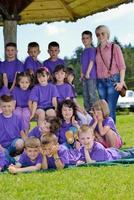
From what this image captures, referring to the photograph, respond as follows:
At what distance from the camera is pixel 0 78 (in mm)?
10078

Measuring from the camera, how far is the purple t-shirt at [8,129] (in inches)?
323

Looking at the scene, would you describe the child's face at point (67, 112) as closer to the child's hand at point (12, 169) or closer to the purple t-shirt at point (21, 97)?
the purple t-shirt at point (21, 97)

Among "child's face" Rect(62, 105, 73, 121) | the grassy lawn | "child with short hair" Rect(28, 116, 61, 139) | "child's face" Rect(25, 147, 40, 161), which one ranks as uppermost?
"child's face" Rect(62, 105, 73, 121)

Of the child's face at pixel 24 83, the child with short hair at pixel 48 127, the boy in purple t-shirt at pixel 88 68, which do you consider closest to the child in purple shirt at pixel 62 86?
the child's face at pixel 24 83

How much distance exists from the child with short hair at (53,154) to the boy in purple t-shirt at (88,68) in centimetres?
320

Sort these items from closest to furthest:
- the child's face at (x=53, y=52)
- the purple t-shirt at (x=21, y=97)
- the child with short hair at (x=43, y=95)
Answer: the child with short hair at (x=43, y=95), the purple t-shirt at (x=21, y=97), the child's face at (x=53, y=52)

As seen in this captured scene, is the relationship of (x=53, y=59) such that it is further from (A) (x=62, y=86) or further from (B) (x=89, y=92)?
(A) (x=62, y=86)

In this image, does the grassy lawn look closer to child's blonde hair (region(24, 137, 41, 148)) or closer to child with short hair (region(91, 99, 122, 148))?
child's blonde hair (region(24, 137, 41, 148))

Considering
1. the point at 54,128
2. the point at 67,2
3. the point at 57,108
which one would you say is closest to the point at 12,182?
the point at 54,128

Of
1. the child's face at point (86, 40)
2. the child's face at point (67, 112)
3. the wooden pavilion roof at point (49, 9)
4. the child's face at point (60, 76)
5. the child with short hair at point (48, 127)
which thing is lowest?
the child with short hair at point (48, 127)

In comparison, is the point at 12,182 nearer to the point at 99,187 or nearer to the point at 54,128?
the point at 99,187

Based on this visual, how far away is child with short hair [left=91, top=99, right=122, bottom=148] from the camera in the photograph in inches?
345

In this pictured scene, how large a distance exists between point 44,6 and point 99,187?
8.04 meters

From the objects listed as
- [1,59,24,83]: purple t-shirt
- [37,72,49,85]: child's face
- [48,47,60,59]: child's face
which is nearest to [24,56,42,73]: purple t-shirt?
[48,47,60,59]: child's face
